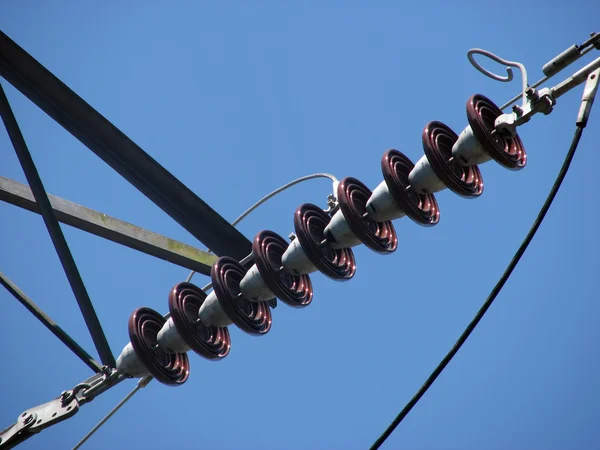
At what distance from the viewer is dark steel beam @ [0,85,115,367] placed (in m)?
7.96

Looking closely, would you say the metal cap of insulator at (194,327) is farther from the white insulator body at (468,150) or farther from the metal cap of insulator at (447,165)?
the white insulator body at (468,150)

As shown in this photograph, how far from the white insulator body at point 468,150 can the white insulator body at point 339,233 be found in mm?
1039

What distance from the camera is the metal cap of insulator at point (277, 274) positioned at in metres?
7.52

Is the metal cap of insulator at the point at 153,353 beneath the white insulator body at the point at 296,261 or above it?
above

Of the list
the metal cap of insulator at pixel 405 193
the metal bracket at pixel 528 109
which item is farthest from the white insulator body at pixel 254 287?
the metal bracket at pixel 528 109

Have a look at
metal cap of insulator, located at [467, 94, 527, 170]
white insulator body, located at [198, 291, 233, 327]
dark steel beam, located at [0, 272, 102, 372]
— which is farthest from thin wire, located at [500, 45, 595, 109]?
dark steel beam, located at [0, 272, 102, 372]

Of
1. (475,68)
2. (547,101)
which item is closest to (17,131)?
(475,68)

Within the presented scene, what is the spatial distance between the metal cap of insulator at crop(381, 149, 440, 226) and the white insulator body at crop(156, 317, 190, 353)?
7.28ft

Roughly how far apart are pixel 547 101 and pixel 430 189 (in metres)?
1.15

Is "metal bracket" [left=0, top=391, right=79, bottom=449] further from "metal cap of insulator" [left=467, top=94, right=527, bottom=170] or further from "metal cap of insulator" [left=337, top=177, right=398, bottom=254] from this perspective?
"metal cap of insulator" [left=467, top=94, right=527, bottom=170]

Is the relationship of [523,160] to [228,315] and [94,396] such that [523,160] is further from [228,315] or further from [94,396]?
[94,396]

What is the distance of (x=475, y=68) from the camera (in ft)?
23.9

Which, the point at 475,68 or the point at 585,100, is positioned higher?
the point at 475,68

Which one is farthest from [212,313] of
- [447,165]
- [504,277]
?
[504,277]
